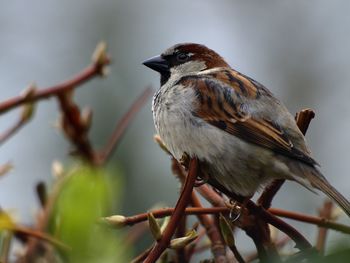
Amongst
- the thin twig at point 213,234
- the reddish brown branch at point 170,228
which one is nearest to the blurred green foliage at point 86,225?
the reddish brown branch at point 170,228

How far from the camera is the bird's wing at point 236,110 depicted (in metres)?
2.29

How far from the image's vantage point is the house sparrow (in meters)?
2.23

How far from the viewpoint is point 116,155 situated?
394cm

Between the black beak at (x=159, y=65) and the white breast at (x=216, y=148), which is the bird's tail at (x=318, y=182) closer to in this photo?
the white breast at (x=216, y=148)

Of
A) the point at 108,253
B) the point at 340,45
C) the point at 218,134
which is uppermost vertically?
the point at 108,253

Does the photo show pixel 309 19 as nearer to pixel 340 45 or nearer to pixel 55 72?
pixel 340 45

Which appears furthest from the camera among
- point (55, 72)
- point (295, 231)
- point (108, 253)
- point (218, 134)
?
point (55, 72)

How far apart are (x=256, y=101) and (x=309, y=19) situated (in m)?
4.51

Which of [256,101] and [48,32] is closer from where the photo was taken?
[256,101]

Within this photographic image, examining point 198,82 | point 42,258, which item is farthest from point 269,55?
point 42,258

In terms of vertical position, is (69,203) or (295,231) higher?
(69,203)

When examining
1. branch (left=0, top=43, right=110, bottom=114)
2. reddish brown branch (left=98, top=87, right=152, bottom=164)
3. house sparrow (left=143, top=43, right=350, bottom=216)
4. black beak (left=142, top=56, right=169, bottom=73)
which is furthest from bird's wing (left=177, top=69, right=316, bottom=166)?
branch (left=0, top=43, right=110, bottom=114)

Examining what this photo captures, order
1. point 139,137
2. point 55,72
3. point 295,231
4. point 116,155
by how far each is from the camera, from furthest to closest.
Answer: point 55,72 < point 139,137 < point 116,155 < point 295,231

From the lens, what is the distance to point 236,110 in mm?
2496
